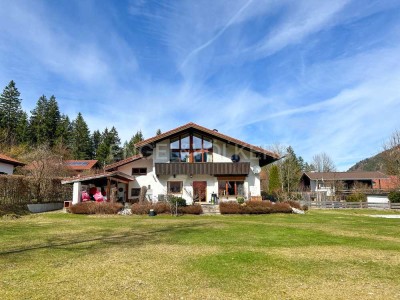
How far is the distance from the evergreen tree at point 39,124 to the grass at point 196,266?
60223 mm

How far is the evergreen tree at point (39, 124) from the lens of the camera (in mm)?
63812

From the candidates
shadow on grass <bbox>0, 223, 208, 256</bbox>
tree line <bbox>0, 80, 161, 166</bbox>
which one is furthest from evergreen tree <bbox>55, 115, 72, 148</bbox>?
shadow on grass <bbox>0, 223, 208, 256</bbox>

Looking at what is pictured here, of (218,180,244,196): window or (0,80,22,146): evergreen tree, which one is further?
(0,80,22,146): evergreen tree

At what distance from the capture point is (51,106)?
71812 mm

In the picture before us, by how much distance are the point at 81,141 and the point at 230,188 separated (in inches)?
2298

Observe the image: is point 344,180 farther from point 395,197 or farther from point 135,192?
point 135,192

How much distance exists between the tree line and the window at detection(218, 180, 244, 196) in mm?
37986

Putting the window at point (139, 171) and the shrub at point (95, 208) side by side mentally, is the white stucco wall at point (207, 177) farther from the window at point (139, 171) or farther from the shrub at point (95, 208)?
the shrub at point (95, 208)

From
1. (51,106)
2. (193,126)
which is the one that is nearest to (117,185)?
(193,126)

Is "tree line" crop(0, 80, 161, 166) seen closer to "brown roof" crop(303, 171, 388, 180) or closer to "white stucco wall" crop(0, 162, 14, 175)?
"white stucco wall" crop(0, 162, 14, 175)

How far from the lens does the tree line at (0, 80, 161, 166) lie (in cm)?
6144

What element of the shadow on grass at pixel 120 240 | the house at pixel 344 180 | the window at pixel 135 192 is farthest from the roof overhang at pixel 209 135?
the house at pixel 344 180

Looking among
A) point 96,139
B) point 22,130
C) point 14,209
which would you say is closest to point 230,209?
point 14,209

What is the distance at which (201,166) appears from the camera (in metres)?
25.4
